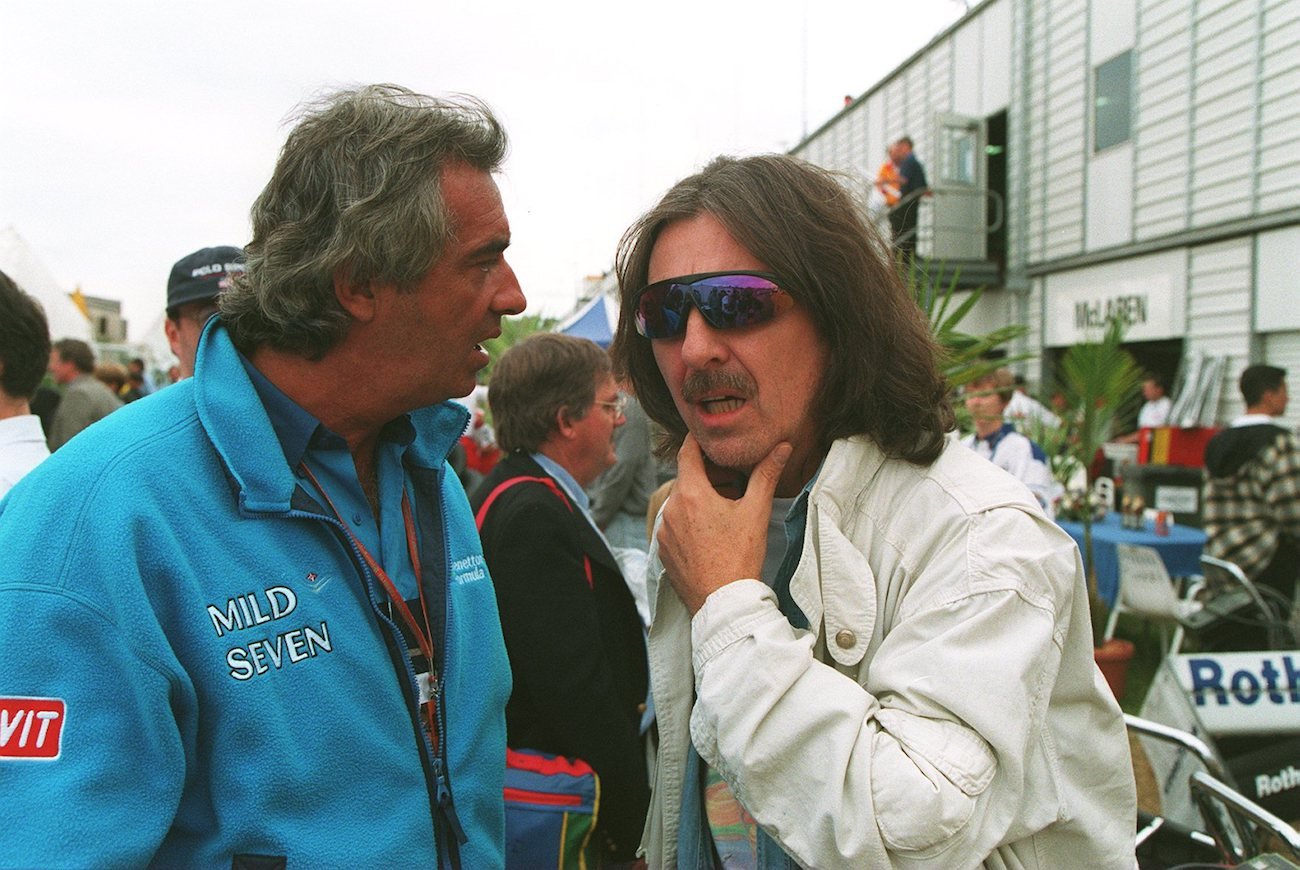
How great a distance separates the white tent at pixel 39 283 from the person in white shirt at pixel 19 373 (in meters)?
7.48

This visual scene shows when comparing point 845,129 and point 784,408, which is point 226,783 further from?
point 845,129

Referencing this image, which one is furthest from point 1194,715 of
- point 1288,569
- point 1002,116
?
point 1002,116

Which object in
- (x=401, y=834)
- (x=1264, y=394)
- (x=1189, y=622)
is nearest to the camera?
(x=401, y=834)

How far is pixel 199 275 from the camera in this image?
2988 millimetres

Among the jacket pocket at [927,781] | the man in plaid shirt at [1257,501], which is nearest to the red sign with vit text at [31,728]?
the jacket pocket at [927,781]

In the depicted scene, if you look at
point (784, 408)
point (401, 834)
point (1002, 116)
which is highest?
point (1002, 116)

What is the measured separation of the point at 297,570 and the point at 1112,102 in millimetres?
13822

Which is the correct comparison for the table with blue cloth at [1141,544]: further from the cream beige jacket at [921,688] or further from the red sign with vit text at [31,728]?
the red sign with vit text at [31,728]

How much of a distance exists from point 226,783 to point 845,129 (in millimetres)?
20564

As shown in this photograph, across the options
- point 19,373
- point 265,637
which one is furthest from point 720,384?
point 19,373

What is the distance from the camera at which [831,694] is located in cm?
121

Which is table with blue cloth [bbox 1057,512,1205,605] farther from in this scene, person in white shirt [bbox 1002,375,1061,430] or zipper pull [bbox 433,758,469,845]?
zipper pull [bbox 433,758,469,845]

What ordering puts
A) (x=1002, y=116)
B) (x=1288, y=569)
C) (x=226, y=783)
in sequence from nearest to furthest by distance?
(x=226, y=783)
(x=1288, y=569)
(x=1002, y=116)

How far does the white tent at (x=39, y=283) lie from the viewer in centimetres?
884
